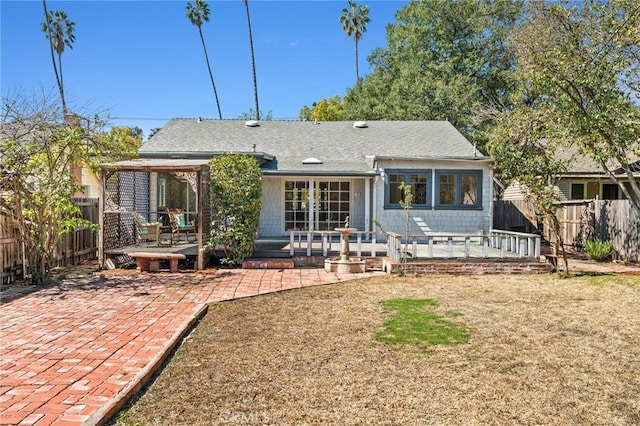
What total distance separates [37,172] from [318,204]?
28.6ft

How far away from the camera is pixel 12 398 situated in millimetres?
3791

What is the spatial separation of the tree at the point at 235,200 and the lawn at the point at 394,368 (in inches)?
137

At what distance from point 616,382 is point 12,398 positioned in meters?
5.39

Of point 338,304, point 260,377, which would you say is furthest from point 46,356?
point 338,304

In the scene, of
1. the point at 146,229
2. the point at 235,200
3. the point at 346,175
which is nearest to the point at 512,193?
the point at 346,175

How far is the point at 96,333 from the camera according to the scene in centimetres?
573

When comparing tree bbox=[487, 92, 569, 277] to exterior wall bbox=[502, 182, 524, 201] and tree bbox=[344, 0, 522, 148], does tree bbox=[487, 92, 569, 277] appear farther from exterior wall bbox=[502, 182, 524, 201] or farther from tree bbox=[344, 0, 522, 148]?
tree bbox=[344, 0, 522, 148]

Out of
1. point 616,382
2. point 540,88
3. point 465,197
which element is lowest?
point 616,382

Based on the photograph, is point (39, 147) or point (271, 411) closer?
point (271, 411)

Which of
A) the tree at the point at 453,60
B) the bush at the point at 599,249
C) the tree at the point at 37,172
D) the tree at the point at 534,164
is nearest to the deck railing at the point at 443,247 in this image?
the tree at the point at 534,164

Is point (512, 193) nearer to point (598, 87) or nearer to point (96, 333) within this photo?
point (598, 87)

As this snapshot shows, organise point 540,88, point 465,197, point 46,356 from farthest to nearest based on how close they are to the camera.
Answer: point 465,197
point 540,88
point 46,356

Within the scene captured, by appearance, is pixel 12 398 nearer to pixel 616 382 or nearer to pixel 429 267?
pixel 616 382

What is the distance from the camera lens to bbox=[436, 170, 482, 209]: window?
14938 mm
